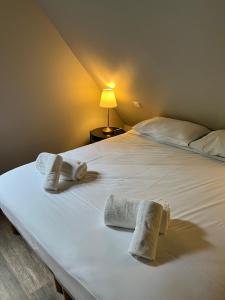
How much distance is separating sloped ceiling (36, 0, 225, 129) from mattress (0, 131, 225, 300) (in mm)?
602

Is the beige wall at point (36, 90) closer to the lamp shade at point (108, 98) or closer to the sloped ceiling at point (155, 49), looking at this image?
the sloped ceiling at point (155, 49)

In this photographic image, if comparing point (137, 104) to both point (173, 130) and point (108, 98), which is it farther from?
point (173, 130)

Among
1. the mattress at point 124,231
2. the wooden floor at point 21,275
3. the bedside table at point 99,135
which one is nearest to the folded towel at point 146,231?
the mattress at point 124,231

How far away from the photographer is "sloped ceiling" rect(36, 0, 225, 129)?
5.18 feet

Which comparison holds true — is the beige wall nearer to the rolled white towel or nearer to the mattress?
the mattress

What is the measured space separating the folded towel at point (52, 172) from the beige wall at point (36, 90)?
1.16 m

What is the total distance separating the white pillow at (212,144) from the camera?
200cm

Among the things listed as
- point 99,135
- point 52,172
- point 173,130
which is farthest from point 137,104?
point 52,172

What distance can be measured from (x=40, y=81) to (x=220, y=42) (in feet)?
6.22

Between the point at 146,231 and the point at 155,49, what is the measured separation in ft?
4.81

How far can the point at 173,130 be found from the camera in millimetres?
2336

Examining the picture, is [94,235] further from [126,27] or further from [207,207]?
[126,27]

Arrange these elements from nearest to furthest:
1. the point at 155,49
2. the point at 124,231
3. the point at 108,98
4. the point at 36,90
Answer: the point at 124,231 < the point at 155,49 < the point at 36,90 < the point at 108,98

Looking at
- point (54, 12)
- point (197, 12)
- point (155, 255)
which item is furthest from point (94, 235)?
point (54, 12)
